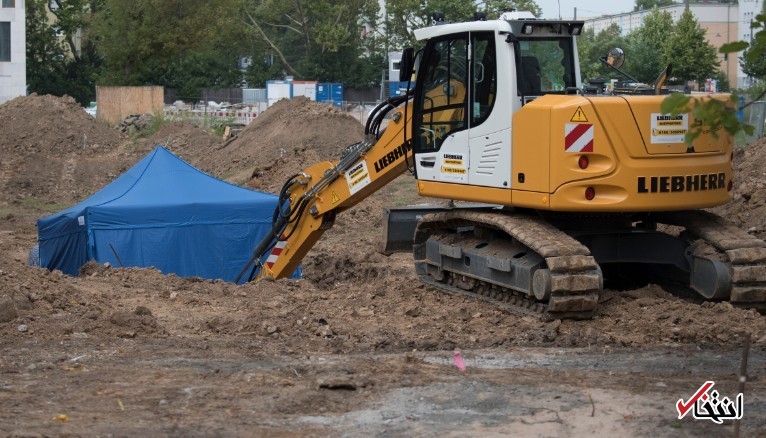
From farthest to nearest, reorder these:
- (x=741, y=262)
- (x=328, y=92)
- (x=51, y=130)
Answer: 1. (x=328, y=92)
2. (x=51, y=130)
3. (x=741, y=262)

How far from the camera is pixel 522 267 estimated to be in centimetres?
1039

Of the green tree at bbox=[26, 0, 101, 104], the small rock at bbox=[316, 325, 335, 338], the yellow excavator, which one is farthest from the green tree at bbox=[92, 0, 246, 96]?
the small rock at bbox=[316, 325, 335, 338]

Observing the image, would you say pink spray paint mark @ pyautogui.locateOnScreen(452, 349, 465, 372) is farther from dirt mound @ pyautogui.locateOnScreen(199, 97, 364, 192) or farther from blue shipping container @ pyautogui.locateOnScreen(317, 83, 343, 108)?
blue shipping container @ pyautogui.locateOnScreen(317, 83, 343, 108)

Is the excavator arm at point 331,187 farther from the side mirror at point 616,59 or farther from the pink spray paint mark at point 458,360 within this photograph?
the pink spray paint mark at point 458,360

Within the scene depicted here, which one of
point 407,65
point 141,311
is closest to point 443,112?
point 407,65

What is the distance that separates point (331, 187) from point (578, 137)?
13.8 feet

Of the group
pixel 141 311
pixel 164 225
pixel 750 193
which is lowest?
pixel 141 311

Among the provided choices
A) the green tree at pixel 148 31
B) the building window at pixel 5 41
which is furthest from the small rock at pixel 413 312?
the building window at pixel 5 41

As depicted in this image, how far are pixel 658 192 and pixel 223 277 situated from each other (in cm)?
984

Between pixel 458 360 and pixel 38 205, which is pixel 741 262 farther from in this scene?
pixel 38 205

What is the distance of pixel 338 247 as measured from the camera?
2039 cm

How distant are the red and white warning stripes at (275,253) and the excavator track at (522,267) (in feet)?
8.19

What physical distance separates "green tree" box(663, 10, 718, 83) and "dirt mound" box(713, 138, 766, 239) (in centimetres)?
2895

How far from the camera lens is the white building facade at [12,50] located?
59344mm
